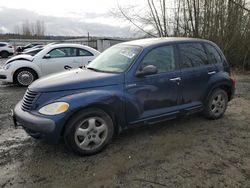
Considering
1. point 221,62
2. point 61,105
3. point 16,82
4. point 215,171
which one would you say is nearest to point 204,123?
point 221,62

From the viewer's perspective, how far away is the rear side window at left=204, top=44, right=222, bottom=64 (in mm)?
5268

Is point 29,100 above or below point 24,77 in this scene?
above

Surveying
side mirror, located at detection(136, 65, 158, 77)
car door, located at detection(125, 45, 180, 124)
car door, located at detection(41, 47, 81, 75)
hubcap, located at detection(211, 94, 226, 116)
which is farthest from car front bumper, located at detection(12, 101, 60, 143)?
car door, located at detection(41, 47, 81, 75)

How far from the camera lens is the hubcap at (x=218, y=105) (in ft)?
17.7

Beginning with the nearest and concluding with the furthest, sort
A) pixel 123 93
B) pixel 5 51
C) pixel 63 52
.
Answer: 1. pixel 123 93
2. pixel 63 52
3. pixel 5 51

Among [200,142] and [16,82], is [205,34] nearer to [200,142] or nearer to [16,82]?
[16,82]

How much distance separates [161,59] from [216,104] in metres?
1.68

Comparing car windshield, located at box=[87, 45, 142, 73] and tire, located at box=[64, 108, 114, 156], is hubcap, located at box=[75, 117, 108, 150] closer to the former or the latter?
tire, located at box=[64, 108, 114, 156]

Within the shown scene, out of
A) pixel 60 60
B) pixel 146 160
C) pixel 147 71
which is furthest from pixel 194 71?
pixel 60 60

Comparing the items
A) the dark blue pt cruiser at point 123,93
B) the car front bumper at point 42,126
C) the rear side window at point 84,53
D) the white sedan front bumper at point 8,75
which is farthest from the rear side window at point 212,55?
the white sedan front bumper at point 8,75

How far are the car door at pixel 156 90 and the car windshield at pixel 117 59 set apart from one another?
0.21 meters

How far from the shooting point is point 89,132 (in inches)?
152

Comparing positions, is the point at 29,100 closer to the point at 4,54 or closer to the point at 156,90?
the point at 156,90

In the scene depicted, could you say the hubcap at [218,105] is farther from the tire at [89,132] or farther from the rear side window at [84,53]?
the rear side window at [84,53]
